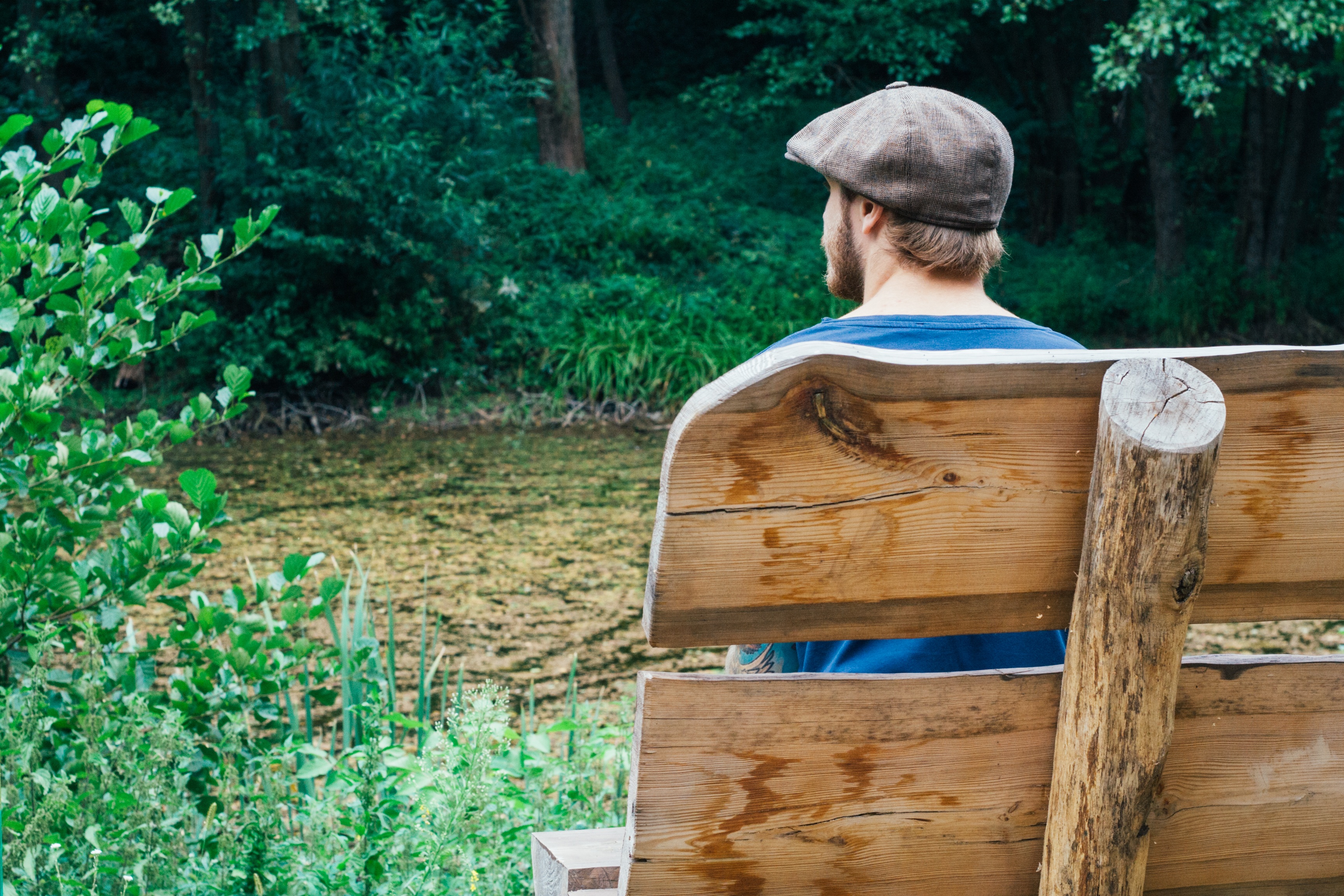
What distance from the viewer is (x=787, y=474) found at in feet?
3.28

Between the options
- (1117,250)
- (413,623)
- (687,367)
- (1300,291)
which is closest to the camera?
(413,623)

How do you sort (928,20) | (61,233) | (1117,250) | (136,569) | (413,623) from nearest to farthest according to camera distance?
(136,569) → (61,233) → (413,623) → (928,20) → (1117,250)

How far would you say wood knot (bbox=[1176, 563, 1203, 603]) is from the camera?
3.56ft

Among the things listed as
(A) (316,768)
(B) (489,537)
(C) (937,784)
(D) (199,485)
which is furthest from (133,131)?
(B) (489,537)

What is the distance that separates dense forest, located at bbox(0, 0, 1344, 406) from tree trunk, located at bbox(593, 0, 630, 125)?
0.06 meters

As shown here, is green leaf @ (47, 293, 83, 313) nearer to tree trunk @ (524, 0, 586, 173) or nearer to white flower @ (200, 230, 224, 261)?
white flower @ (200, 230, 224, 261)

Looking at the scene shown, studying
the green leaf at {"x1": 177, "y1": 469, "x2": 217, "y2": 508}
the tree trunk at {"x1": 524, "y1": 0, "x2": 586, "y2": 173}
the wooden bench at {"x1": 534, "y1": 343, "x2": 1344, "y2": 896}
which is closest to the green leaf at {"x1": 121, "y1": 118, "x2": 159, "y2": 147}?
the green leaf at {"x1": 177, "y1": 469, "x2": 217, "y2": 508}

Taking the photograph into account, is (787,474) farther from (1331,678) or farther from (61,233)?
(61,233)

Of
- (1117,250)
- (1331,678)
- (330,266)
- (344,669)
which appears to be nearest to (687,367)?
(330,266)

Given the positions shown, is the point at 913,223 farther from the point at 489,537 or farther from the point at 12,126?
the point at 489,537

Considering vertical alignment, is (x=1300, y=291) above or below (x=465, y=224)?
below

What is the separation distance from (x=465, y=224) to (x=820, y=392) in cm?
969

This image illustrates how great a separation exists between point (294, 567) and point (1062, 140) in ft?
46.9

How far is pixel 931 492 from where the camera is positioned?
104 centimetres
